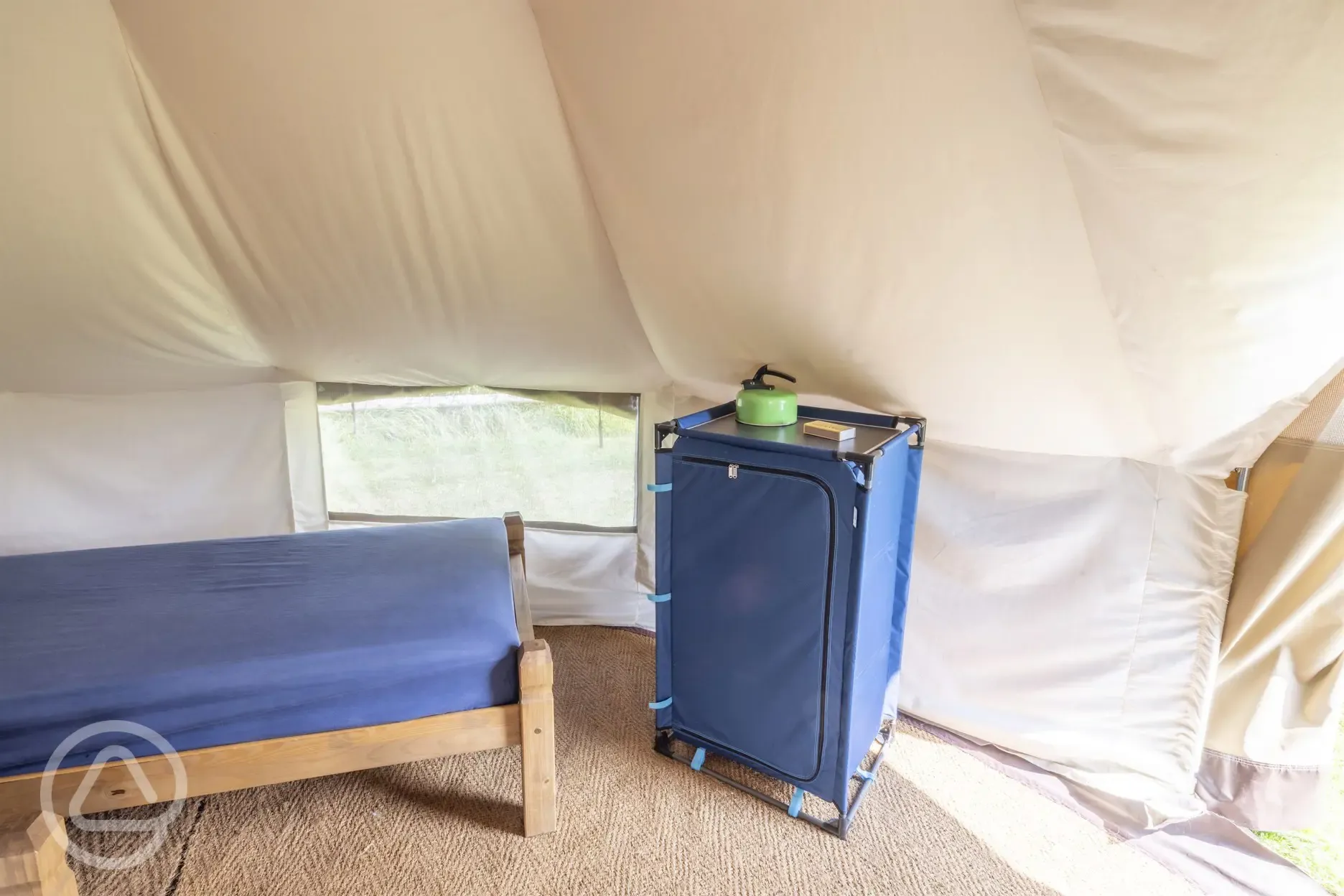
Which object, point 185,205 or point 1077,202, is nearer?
point 1077,202

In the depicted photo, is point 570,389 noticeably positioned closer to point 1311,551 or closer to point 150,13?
point 150,13

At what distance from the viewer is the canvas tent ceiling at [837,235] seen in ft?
3.76

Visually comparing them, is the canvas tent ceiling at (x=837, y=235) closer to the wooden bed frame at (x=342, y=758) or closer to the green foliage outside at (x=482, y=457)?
the green foliage outside at (x=482, y=457)

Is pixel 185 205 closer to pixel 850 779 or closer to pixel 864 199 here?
pixel 864 199

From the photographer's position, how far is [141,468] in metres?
2.86

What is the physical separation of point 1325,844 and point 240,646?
272 cm

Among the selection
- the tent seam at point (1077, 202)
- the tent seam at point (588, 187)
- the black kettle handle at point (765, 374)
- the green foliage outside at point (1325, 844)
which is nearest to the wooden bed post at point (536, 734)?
the black kettle handle at point (765, 374)

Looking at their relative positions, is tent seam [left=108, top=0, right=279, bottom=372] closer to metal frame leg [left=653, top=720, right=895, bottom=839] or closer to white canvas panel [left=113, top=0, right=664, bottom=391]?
white canvas panel [left=113, top=0, right=664, bottom=391]

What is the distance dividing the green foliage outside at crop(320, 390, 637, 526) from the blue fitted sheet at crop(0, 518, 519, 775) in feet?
2.75

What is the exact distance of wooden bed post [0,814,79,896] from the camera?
117cm

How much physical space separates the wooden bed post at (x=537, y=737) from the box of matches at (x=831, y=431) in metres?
0.87

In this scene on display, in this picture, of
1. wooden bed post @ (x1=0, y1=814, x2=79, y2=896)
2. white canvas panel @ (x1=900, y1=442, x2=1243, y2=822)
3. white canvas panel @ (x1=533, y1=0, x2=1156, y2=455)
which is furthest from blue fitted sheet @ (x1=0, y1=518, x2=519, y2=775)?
white canvas panel @ (x1=900, y1=442, x2=1243, y2=822)

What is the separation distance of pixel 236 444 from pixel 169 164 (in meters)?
1.24

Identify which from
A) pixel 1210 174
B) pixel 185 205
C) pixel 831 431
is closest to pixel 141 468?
pixel 185 205
